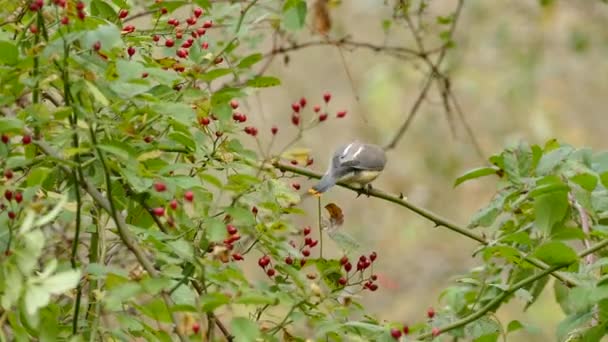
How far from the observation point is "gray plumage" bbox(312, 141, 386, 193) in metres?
A: 4.43

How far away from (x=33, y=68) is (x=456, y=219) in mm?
8426

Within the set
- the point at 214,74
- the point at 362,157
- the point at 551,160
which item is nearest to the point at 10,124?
the point at 214,74

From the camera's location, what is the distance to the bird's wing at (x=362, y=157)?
4.60m

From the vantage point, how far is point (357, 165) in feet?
15.2

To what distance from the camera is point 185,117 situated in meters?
2.50

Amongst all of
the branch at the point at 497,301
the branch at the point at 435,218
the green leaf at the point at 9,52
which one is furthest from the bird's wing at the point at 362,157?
the green leaf at the point at 9,52

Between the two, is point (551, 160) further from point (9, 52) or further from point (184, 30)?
point (9, 52)

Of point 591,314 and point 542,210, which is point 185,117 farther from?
point 591,314

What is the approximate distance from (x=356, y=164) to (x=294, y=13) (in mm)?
2070

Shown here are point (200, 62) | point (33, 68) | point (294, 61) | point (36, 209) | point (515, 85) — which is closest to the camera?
point (36, 209)

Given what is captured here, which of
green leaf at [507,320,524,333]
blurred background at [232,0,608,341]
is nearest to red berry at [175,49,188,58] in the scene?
green leaf at [507,320,524,333]

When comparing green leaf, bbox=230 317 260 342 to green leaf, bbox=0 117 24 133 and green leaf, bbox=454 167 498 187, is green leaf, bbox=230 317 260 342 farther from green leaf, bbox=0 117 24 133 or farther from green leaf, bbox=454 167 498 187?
A: green leaf, bbox=454 167 498 187

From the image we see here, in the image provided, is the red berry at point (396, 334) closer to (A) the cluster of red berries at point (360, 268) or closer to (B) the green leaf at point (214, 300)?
(A) the cluster of red berries at point (360, 268)

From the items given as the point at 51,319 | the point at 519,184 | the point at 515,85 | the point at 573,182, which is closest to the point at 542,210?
the point at 573,182
